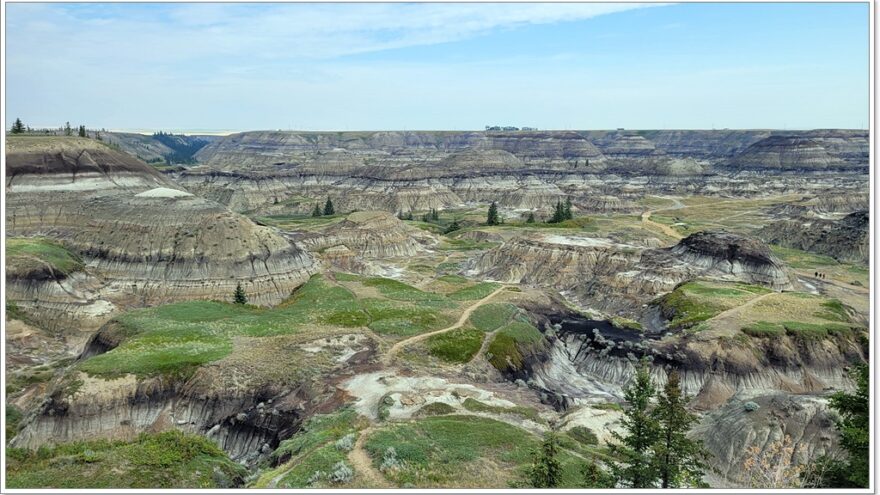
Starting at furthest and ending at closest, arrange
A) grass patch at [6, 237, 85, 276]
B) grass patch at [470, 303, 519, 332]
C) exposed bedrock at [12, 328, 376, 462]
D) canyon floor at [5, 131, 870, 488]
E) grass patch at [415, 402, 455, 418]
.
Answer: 1. grass patch at [6, 237, 85, 276]
2. grass patch at [470, 303, 519, 332]
3. exposed bedrock at [12, 328, 376, 462]
4. grass patch at [415, 402, 455, 418]
5. canyon floor at [5, 131, 870, 488]

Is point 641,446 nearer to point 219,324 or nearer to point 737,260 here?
point 219,324

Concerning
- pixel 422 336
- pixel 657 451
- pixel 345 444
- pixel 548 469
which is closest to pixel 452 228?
pixel 422 336

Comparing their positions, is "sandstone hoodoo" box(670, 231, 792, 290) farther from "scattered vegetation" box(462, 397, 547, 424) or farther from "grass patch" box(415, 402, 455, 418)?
"grass patch" box(415, 402, 455, 418)

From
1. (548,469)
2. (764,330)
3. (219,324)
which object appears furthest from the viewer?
(764,330)

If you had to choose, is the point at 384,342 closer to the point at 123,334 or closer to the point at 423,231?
the point at 123,334

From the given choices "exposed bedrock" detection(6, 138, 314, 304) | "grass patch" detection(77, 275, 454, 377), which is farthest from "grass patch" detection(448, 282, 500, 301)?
"exposed bedrock" detection(6, 138, 314, 304)

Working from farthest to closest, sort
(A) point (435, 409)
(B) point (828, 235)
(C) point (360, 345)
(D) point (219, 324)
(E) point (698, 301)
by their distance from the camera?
(B) point (828, 235)
(E) point (698, 301)
(D) point (219, 324)
(C) point (360, 345)
(A) point (435, 409)
